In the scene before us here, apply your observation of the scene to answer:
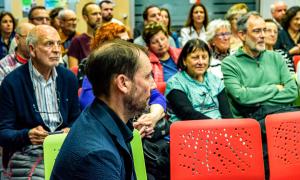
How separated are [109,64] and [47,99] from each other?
143 centimetres

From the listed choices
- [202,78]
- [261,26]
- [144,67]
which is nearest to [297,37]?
[261,26]

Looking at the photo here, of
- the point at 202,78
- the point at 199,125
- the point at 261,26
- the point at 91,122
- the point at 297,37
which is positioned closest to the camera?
the point at 91,122

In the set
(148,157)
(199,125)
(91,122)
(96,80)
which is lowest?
(148,157)

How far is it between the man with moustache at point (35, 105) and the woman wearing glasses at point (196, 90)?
2.13 ft

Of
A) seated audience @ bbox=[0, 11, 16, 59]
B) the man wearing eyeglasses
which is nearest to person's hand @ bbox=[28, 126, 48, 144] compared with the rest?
the man wearing eyeglasses

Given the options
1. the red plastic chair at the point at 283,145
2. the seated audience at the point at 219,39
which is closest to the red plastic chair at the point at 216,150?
the red plastic chair at the point at 283,145

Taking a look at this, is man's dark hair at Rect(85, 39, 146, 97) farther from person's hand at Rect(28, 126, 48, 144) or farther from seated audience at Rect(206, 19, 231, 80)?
seated audience at Rect(206, 19, 231, 80)

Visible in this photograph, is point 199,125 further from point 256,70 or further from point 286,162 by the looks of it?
point 256,70

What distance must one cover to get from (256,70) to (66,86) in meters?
1.36

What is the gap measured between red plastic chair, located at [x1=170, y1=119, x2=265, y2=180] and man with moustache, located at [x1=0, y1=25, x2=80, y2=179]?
26.2 inches

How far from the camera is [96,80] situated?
150 cm

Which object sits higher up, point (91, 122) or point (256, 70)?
point (91, 122)

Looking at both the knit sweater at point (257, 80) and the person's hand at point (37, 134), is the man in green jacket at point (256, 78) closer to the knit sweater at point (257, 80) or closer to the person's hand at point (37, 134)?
the knit sweater at point (257, 80)

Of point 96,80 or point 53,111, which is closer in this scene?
point 96,80
